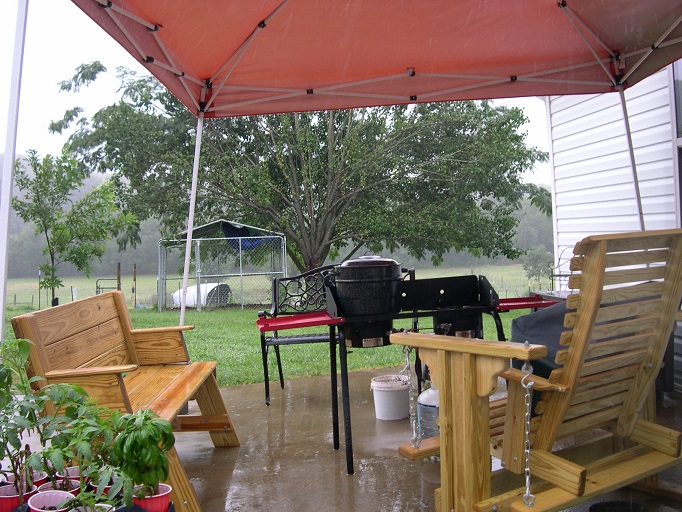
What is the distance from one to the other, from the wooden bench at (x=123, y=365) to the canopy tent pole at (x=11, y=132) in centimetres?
22

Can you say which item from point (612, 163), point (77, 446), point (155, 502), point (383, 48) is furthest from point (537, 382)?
point (612, 163)

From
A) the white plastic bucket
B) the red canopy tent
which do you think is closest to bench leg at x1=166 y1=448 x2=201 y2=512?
the white plastic bucket

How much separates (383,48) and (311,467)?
2.56 meters

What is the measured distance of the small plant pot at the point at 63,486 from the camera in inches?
72.8

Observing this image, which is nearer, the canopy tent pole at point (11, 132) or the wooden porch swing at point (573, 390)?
the wooden porch swing at point (573, 390)

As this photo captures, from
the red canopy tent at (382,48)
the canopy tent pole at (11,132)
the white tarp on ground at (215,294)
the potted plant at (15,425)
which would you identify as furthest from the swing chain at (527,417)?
the white tarp on ground at (215,294)

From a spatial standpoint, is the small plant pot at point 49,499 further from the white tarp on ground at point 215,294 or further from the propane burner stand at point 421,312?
the white tarp on ground at point 215,294

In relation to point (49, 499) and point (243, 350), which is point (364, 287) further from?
point (243, 350)

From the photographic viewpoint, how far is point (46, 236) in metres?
12.7

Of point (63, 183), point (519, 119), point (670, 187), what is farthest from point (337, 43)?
point (519, 119)

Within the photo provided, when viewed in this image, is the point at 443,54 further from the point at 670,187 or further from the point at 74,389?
the point at 74,389

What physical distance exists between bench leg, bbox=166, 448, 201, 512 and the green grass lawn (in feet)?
5.84

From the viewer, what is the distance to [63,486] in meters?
1.88

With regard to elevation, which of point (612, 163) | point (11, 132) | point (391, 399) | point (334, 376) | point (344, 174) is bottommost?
point (391, 399)
